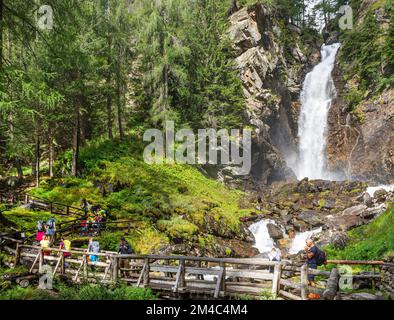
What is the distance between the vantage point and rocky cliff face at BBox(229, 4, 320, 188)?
43.9 m

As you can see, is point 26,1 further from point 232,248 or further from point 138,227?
point 232,248

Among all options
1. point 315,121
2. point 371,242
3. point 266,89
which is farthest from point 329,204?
point 315,121

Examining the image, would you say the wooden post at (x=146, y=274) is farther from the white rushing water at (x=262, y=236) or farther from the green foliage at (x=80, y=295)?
the white rushing water at (x=262, y=236)

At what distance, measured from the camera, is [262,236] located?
26750mm

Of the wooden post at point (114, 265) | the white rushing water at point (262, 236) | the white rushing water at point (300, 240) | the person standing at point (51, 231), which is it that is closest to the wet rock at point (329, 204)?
the white rushing water at point (300, 240)

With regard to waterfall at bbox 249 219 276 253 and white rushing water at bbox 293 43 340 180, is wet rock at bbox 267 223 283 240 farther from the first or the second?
A: white rushing water at bbox 293 43 340 180

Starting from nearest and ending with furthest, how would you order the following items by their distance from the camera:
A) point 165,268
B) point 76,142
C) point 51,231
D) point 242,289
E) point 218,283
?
point 242,289 → point 218,283 → point 165,268 → point 51,231 → point 76,142

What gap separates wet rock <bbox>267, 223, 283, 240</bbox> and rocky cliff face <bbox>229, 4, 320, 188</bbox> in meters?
14.4

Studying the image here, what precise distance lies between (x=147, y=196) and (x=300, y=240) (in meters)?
11.8

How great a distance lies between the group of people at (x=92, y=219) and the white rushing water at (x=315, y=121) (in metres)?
31.1

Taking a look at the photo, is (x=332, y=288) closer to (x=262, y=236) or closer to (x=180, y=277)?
(x=180, y=277)

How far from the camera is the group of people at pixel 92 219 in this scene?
67.1ft
